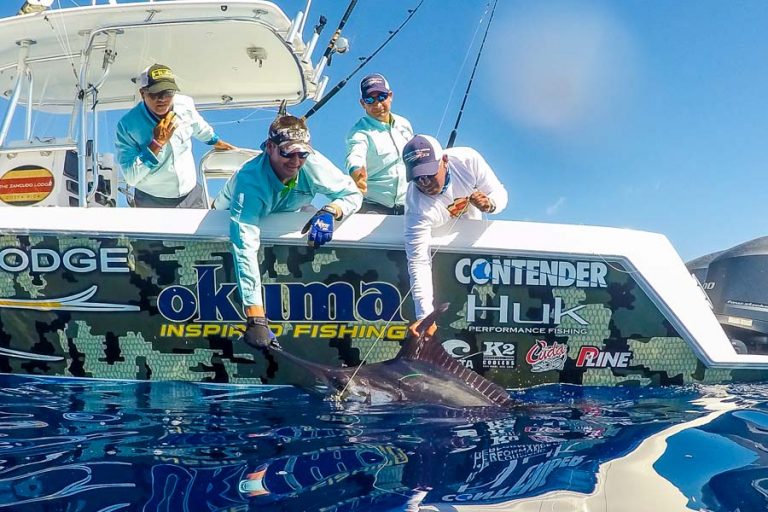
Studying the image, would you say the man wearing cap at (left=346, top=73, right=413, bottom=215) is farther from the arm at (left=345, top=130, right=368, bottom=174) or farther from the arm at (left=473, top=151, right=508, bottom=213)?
the arm at (left=473, top=151, right=508, bottom=213)

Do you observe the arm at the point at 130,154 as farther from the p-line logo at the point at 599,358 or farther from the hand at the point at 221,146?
the p-line logo at the point at 599,358

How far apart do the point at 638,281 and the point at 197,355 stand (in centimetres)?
270

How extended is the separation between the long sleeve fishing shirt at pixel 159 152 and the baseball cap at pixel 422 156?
1647mm

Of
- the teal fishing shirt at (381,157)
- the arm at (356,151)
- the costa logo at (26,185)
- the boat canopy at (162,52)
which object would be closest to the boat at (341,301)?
the arm at (356,151)

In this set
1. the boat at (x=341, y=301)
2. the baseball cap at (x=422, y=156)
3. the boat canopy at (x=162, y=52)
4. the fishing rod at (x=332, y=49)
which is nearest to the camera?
the baseball cap at (x=422, y=156)

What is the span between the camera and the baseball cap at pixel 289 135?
10.1 ft

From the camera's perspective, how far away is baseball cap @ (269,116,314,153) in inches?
122

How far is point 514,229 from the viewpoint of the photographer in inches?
133

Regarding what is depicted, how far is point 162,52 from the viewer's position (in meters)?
5.17

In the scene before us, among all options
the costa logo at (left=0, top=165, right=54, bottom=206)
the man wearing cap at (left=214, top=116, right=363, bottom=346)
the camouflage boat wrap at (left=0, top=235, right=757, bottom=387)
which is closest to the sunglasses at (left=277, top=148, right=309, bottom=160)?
the man wearing cap at (left=214, top=116, right=363, bottom=346)

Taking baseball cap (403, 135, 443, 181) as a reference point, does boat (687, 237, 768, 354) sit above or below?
below

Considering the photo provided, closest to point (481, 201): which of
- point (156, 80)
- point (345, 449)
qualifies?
point (345, 449)

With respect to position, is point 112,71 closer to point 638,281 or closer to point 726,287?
point 638,281

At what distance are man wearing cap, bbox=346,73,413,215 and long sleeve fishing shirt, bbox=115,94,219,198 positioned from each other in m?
1.13
